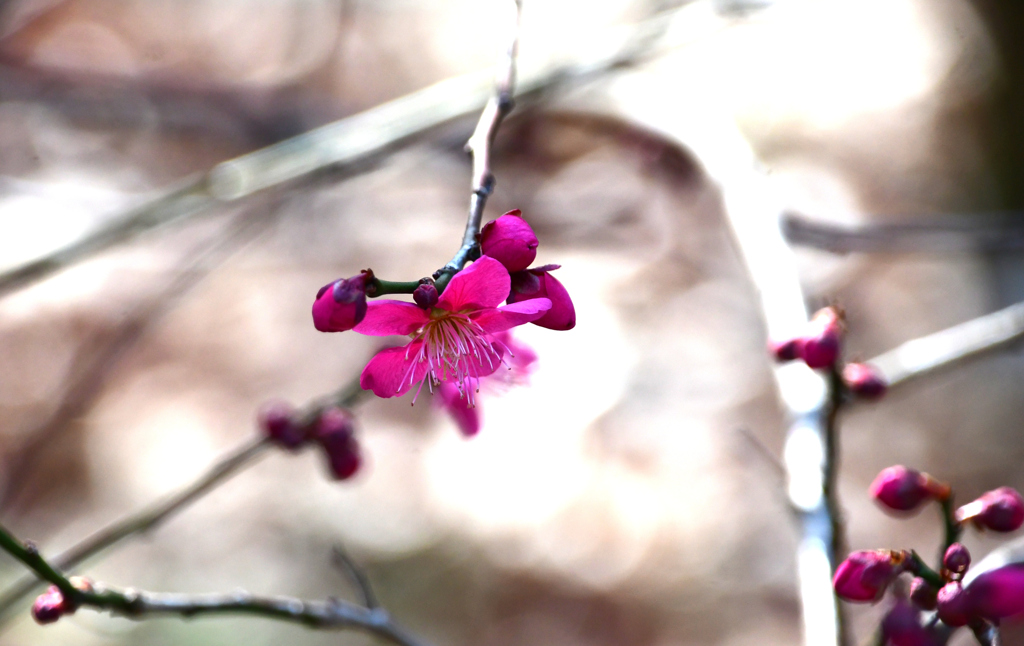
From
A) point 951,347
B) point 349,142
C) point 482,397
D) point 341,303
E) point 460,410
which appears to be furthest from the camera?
point 482,397

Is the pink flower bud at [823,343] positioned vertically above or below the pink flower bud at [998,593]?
above

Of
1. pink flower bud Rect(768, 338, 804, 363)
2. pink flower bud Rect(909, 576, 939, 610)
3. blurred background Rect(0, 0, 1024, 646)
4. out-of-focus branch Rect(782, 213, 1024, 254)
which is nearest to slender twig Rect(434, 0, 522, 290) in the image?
pink flower bud Rect(768, 338, 804, 363)

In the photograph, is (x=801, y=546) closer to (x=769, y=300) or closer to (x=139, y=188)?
(x=769, y=300)

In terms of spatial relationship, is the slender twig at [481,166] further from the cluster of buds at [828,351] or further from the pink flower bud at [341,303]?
the cluster of buds at [828,351]

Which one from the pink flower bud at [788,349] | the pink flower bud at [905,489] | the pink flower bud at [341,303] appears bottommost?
the pink flower bud at [905,489]

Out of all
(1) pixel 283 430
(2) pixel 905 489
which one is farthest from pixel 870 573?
(1) pixel 283 430

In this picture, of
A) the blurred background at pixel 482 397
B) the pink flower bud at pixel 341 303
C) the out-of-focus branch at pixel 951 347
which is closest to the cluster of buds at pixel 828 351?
the out-of-focus branch at pixel 951 347

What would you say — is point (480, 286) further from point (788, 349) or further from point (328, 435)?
point (328, 435)
